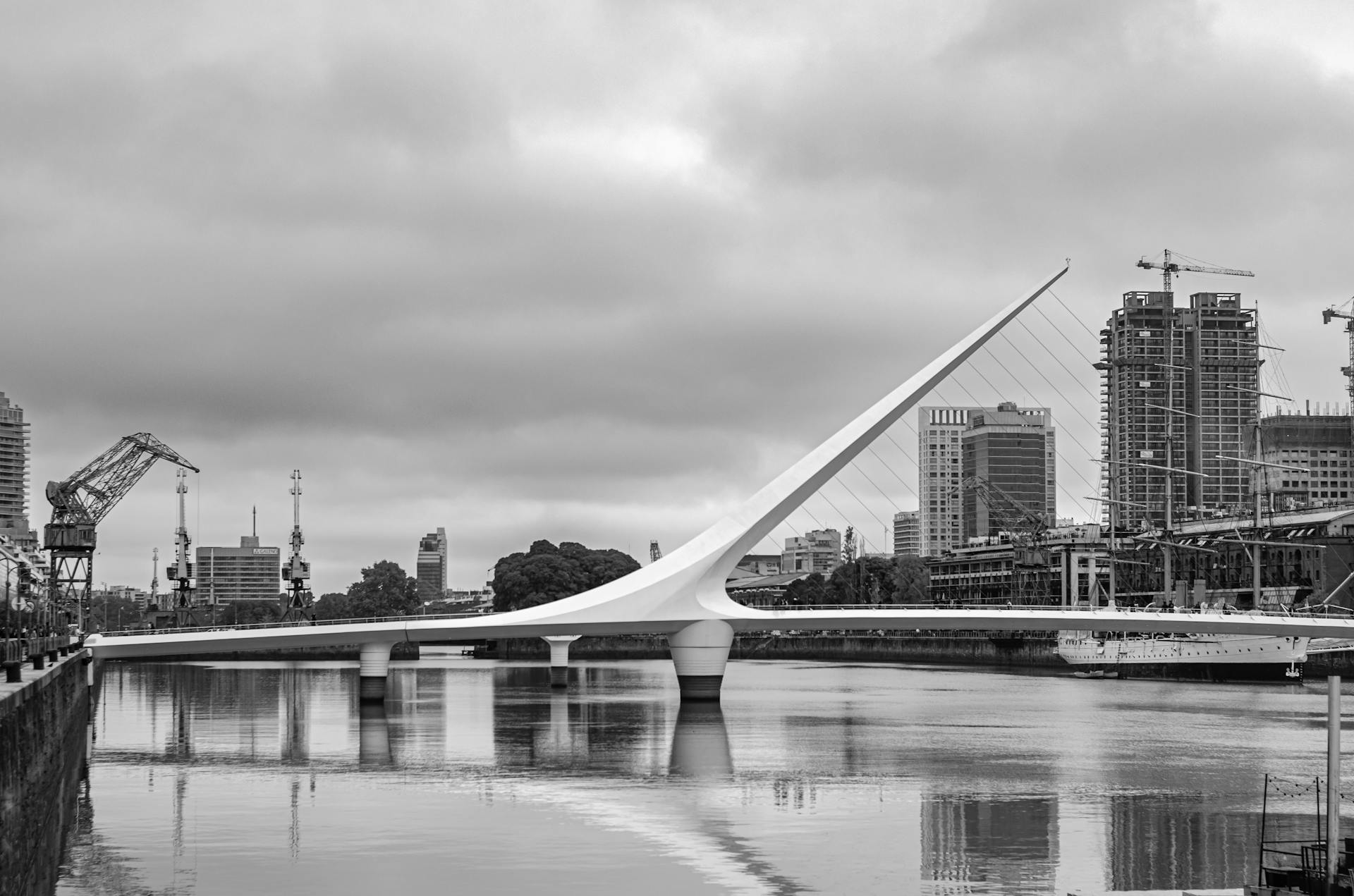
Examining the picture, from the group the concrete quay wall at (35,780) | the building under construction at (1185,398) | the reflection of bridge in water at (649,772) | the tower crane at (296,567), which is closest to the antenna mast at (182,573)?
the tower crane at (296,567)

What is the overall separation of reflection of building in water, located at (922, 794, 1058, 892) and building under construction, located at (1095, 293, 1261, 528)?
437ft

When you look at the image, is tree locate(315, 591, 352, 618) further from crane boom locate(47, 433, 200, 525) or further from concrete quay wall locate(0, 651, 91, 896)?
concrete quay wall locate(0, 651, 91, 896)

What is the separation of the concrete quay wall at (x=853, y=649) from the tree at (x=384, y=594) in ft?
84.1

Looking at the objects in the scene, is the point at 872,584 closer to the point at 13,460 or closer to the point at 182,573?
the point at 182,573

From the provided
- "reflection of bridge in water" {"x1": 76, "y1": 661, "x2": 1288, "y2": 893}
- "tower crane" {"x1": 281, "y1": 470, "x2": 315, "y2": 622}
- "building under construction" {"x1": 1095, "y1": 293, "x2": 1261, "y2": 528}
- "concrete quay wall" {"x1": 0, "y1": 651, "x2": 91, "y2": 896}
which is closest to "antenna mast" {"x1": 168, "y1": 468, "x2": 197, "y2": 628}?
"tower crane" {"x1": 281, "y1": 470, "x2": 315, "y2": 622}

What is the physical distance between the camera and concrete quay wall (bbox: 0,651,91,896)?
1886 cm

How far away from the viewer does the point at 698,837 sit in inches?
890

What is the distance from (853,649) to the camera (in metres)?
110

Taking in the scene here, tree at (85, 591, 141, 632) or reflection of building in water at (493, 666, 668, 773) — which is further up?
reflection of building in water at (493, 666, 668, 773)

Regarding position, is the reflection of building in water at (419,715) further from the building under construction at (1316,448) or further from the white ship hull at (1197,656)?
the building under construction at (1316,448)

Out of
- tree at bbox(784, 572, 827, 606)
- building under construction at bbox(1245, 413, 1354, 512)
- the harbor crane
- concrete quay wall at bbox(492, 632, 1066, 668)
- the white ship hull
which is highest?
building under construction at bbox(1245, 413, 1354, 512)

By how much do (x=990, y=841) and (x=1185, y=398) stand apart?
159 m

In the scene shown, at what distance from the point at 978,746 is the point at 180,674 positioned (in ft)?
183

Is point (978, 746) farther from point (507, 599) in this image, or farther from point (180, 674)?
point (507, 599)
